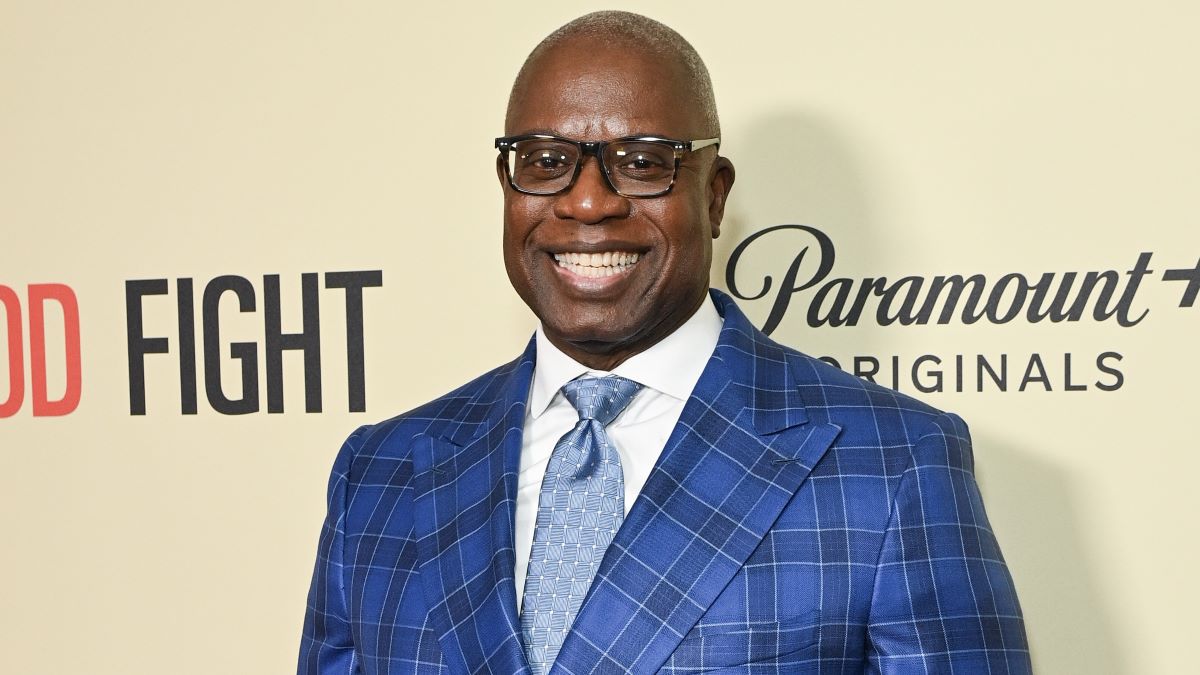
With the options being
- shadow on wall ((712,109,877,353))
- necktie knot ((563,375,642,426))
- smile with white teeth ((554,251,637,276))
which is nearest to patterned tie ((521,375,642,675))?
necktie knot ((563,375,642,426))

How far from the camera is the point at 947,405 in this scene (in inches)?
61.1

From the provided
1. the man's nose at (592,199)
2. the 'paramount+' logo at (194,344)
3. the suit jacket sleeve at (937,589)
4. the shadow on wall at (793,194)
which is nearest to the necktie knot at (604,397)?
the man's nose at (592,199)

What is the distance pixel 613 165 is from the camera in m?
1.10

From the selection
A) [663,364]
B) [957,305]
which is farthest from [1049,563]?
[663,364]

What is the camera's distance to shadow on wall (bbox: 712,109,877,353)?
1.57 meters

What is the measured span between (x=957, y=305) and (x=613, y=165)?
61cm

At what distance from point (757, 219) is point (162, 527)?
2.98 feet

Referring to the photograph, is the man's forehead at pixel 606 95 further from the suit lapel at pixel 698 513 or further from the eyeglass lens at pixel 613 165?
the suit lapel at pixel 698 513

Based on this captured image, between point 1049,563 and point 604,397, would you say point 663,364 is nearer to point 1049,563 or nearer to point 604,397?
point 604,397

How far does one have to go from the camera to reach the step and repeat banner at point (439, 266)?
150cm

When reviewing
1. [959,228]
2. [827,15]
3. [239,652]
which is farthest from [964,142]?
[239,652]

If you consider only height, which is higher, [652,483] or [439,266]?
[439,266]

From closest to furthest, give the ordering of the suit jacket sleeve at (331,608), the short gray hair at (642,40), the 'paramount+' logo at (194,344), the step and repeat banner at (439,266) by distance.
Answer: the short gray hair at (642,40) → the suit jacket sleeve at (331,608) → the step and repeat banner at (439,266) → the 'paramount+' logo at (194,344)

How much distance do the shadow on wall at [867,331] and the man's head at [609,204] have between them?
0.45 meters
